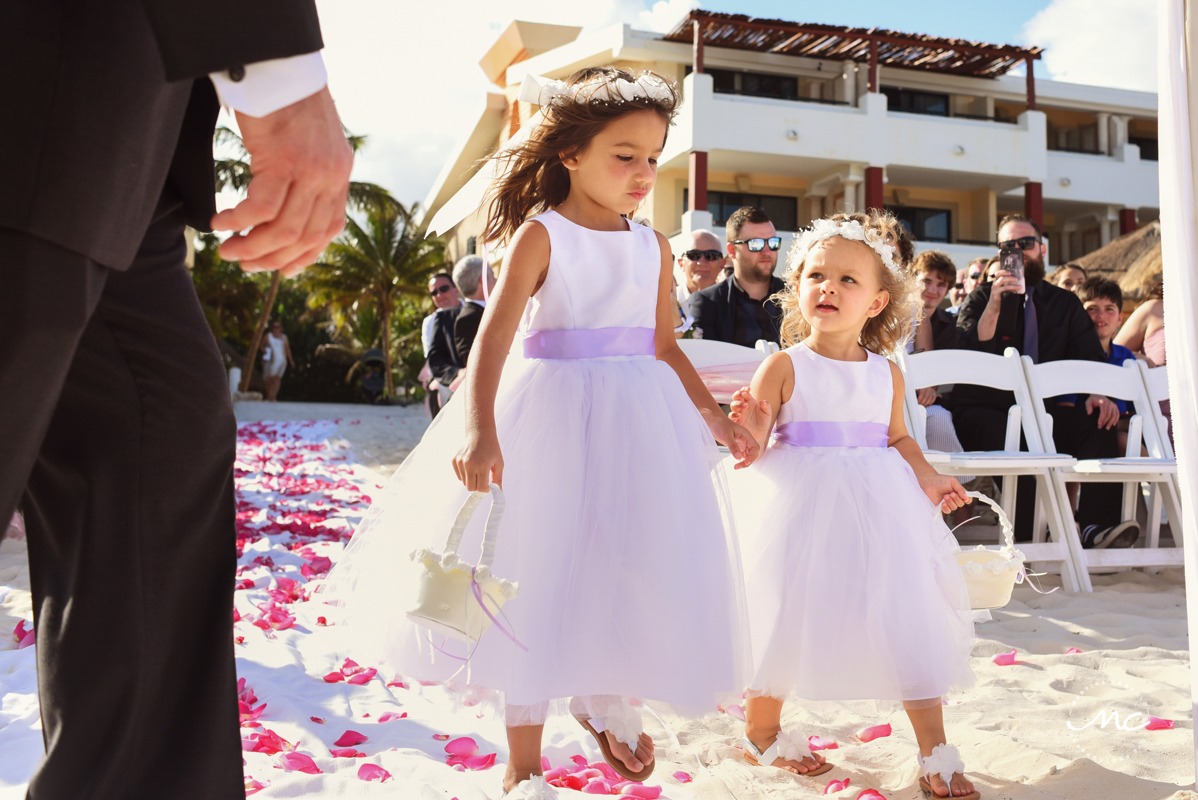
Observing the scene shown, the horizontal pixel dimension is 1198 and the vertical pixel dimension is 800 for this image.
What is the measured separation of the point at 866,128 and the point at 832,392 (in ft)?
71.5

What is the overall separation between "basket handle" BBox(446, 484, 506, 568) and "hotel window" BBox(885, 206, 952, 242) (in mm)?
25689

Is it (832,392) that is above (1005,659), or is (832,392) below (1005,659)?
above

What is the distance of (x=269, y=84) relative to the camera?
1109 mm

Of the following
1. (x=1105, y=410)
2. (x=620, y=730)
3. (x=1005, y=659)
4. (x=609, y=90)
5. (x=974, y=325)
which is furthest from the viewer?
(x=974, y=325)

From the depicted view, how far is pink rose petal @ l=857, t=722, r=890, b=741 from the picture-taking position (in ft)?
9.16

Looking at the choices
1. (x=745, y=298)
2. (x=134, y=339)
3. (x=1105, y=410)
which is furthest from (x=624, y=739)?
(x=1105, y=410)

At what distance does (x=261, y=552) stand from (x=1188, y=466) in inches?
178

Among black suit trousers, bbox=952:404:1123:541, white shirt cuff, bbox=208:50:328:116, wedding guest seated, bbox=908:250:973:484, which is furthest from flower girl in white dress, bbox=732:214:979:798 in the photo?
black suit trousers, bbox=952:404:1123:541

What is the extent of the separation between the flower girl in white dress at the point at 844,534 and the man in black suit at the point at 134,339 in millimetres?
1557

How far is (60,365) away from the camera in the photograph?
102 centimetres

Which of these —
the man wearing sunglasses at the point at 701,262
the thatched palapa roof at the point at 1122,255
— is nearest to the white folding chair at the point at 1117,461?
the man wearing sunglasses at the point at 701,262

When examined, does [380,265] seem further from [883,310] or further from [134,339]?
[134,339]

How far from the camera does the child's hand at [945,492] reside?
269 centimetres

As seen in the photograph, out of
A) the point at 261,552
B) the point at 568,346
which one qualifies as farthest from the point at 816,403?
the point at 261,552
